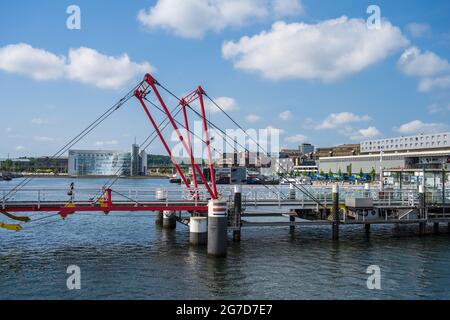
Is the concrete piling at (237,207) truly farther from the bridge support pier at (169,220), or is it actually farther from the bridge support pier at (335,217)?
the bridge support pier at (169,220)

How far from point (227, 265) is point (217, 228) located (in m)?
2.47

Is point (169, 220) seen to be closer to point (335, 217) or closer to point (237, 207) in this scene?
point (237, 207)

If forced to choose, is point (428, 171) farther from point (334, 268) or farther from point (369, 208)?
point (334, 268)

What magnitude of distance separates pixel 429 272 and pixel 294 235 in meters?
14.4

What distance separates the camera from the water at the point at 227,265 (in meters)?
22.2

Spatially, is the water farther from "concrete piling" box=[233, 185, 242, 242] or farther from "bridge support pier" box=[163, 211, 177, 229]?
"concrete piling" box=[233, 185, 242, 242]

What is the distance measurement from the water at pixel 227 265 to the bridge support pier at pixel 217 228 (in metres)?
0.70

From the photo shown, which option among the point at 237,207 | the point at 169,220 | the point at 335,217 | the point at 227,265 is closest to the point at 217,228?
the point at 227,265

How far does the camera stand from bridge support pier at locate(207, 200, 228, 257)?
2839 centimetres

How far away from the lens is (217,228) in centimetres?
2839

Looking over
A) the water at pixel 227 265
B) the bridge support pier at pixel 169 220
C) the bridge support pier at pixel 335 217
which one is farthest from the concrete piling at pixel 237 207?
the bridge support pier at pixel 169 220
